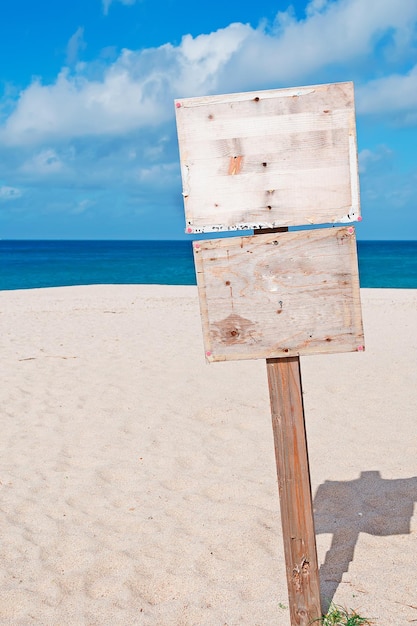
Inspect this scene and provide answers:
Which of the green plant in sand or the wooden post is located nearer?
the wooden post

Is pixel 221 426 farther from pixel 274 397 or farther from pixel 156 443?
pixel 274 397

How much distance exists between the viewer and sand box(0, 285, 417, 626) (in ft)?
11.4

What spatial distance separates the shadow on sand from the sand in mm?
14

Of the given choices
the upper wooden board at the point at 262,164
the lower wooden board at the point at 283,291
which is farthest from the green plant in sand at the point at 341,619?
the upper wooden board at the point at 262,164

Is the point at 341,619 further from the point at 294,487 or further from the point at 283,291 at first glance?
the point at 283,291

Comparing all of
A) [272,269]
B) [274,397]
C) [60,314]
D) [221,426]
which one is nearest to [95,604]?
[274,397]

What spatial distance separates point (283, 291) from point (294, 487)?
0.92 meters

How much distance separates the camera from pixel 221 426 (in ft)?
20.7

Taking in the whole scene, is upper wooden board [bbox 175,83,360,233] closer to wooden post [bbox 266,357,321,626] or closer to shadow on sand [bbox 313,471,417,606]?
wooden post [bbox 266,357,321,626]

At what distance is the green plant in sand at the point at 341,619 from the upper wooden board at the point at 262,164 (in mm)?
1885

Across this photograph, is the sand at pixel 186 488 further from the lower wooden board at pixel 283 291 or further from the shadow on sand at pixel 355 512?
the lower wooden board at pixel 283 291

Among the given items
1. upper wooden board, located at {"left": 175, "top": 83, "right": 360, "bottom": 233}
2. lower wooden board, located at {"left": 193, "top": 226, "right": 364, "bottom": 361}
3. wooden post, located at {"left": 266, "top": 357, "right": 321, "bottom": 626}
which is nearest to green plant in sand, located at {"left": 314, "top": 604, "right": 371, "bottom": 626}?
wooden post, located at {"left": 266, "top": 357, "right": 321, "bottom": 626}

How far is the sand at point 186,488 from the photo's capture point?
11.4 ft

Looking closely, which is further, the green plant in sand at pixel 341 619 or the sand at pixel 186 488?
the sand at pixel 186 488
